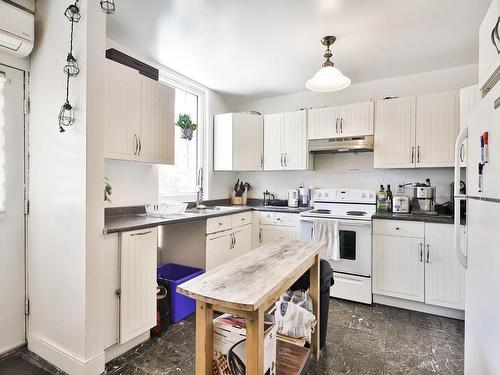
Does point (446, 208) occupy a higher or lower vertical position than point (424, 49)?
lower

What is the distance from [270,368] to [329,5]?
237cm

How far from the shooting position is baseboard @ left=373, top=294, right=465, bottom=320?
258cm

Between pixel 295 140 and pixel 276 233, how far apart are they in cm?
128

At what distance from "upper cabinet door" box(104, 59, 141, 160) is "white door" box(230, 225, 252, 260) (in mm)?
1551

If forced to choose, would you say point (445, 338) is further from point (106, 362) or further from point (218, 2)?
point (218, 2)

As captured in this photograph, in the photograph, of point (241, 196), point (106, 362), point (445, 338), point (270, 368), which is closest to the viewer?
point (270, 368)

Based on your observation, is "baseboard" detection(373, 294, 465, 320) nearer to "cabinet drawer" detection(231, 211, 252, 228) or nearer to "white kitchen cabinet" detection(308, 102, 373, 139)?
"cabinet drawer" detection(231, 211, 252, 228)

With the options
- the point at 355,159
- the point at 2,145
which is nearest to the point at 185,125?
the point at 2,145

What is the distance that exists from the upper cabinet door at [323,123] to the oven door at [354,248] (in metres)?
1.18

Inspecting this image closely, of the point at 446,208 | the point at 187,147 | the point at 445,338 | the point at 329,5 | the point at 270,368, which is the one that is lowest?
the point at 445,338

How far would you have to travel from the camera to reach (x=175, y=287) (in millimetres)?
2428

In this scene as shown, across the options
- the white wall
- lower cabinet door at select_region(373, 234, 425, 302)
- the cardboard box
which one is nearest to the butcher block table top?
the cardboard box

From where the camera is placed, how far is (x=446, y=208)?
9.59 feet

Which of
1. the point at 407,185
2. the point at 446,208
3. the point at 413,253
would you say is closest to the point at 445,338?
the point at 413,253
